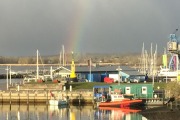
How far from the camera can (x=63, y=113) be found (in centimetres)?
6725

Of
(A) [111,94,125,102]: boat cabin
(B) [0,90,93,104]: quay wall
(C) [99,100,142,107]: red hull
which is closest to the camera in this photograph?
(C) [99,100,142,107]: red hull

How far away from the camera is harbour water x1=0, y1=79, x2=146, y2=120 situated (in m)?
61.2

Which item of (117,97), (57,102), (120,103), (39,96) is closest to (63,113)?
→ (57,102)

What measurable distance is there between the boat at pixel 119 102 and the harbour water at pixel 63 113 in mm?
1522

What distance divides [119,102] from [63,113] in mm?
9409

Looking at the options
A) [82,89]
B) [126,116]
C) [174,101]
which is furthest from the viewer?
[82,89]

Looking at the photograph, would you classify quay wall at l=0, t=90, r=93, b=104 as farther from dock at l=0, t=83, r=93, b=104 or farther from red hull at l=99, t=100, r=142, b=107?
red hull at l=99, t=100, r=142, b=107

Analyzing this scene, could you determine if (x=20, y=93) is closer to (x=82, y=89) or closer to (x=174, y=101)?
(x=82, y=89)

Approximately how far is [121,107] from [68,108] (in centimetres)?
878

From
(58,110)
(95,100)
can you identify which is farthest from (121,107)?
(58,110)

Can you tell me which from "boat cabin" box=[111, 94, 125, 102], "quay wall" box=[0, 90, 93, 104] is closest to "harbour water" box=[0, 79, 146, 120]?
"boat cabin" box=[111, 94, 125, 102]

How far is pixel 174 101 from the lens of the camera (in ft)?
213

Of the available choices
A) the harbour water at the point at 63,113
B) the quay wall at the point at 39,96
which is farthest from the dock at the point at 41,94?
the harbour water at the point at 63,113

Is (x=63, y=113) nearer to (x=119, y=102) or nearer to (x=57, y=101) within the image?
(x=57, y=101)
